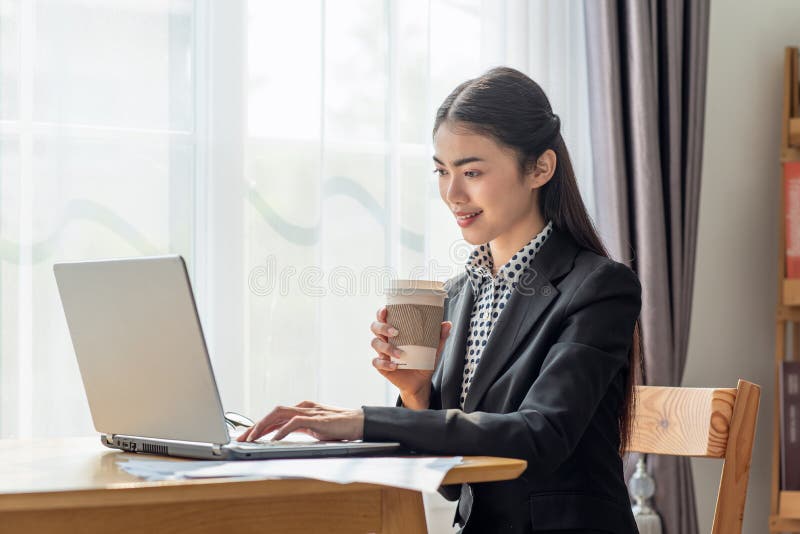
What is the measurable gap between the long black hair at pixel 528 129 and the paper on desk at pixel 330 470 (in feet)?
1.83

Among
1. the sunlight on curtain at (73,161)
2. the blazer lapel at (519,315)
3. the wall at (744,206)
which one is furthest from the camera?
the wall at (744,206)

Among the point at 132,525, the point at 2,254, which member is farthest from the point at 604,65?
the point at 132,525

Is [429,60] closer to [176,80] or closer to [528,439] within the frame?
[176,80]

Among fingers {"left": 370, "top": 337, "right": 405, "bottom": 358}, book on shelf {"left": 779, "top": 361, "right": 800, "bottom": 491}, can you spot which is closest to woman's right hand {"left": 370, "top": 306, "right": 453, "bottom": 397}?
fingers {"left": 370, "top": 337, "right": 405, "bottom": 358}

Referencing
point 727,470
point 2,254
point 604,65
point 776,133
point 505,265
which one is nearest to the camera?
point 727,470

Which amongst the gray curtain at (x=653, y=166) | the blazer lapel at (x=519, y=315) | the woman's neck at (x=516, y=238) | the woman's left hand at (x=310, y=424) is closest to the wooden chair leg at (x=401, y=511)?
the woman's left hand at (x=310, y=424)

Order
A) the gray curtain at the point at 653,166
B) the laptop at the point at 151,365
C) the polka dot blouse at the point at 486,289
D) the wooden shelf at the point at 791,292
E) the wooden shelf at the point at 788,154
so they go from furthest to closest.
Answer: the wooden shelf at the point at 788,154 < the wooden shelf at the point at 791,292 < the gray curtain at the point at 653,166 < the polka dot blouse at the point at 486,289 < the laptop at the point at 151,365

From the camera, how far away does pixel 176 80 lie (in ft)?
6.42

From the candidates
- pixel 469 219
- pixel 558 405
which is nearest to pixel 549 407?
pixel 558 405

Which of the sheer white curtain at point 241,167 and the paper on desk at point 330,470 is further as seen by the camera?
the sheer white curtain at point 241,167

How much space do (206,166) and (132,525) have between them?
49.2 inches

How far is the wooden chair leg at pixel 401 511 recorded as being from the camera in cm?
85

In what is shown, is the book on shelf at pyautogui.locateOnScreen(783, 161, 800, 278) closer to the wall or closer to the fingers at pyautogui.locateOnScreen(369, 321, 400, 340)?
the wall

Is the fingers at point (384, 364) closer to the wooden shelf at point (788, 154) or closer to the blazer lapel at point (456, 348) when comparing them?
the blazer lapel at point (456, 348)
